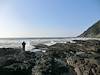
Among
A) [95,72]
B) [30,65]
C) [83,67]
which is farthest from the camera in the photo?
[30,65]

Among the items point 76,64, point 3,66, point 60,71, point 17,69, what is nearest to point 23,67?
point 17,69

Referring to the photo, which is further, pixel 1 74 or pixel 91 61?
pixel 91 61

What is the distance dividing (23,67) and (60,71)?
2.98 meters

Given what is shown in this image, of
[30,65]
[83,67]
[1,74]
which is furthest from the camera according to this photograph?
[30,65]

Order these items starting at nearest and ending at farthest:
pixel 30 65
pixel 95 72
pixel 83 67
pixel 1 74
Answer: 1. pixel 95 72
2. pixel 1 74
3. pixel 83 67
4. pixel 30 65

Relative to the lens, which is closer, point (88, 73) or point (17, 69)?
point (88, 73)

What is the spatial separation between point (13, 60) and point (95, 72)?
763cm

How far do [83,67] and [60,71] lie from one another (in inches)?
73.3

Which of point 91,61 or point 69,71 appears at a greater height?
point 91,61

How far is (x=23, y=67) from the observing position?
49.9 ft

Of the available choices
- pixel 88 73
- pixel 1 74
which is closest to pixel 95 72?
pixel 88 73

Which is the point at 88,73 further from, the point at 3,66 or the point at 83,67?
the point at 3,66

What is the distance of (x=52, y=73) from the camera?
14.4 metres

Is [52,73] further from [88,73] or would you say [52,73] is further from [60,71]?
[88,73]
